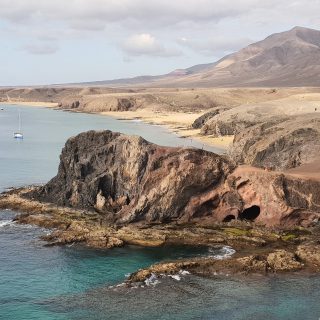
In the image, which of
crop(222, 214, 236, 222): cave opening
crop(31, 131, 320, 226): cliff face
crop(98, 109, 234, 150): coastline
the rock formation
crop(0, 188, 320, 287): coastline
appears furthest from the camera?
crop(98, 109, 234, 150): coastline

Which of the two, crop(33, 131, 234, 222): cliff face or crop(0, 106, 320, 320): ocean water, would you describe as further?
crop(33, 131, 234, 222): cliff face

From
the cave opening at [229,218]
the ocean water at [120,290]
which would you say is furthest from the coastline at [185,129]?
the ocean water at [120,290]

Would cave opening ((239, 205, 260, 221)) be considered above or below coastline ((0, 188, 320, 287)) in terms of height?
above

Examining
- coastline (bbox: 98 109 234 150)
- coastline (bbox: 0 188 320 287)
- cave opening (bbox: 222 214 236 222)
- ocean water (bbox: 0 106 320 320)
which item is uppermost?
coastline (bbox: 98 109 234 150)

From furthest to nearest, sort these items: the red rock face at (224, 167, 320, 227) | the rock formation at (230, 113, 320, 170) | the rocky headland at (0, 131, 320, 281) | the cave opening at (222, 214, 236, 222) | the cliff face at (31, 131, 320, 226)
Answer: the rock formation at (230, 113, 320, 170) → the cave opening at (222, 214, 236, 222) → the cliff face at (31, 131, 320, 226) → the red rock face at (224, 167, 320, 227) → the rocky headland at (0, 131, 320, 281)

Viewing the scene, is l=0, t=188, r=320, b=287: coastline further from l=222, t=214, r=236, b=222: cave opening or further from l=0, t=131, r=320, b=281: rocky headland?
l=222, t=214, r=236, b=222: cave opening

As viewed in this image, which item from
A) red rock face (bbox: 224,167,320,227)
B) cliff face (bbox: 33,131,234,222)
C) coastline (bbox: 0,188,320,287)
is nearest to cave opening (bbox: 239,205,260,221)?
red rock face (bbox: 224,167,320,227)
